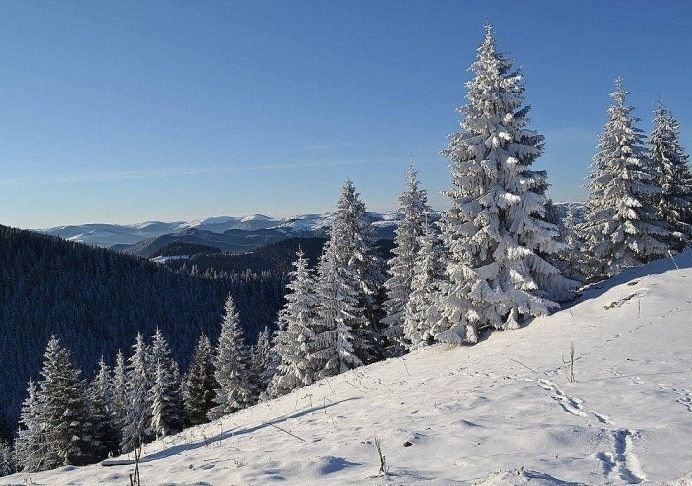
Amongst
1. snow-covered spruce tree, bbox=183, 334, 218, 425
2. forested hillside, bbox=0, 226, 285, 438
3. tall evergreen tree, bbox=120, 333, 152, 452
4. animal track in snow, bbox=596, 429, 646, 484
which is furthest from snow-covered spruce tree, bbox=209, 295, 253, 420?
forested hillside, bbox=0, 226, 285, 438

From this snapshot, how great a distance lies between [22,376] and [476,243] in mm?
156389

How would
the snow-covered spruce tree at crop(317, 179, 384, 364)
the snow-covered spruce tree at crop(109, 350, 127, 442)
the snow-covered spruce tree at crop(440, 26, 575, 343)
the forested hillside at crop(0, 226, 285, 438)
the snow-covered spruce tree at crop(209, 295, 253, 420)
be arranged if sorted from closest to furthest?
the snow-covered spruce tree at crop(440, 26, 575, 343)
the snow-covered spruce tree at crop(317, 179, 384, 364)
the snow-covered spruce tree at crop(209, 295, 253, 420)
the snow-covered spruce tree at crop(109, 350, 127, 442)
the forested hillside at crop(0, 226, 285, 438)

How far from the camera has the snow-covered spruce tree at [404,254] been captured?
3075cm

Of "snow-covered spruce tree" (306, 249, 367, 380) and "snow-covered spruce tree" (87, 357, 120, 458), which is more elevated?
"snow-covered spruce tree" (306, 249, 367, 380)

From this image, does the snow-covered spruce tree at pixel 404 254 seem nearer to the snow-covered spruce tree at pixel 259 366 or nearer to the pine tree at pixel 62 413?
the snow-covered spruce tree at pixel 259 366

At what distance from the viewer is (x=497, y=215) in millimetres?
20234

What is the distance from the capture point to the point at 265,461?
768 centimetres

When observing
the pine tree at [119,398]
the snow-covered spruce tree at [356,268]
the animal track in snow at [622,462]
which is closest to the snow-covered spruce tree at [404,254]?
the snow-covered spruce tree at [356,268]

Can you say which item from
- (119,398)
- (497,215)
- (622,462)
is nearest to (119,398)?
(119,398)

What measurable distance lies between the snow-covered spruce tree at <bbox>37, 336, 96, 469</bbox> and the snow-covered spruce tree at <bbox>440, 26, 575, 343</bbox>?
33.4 meters

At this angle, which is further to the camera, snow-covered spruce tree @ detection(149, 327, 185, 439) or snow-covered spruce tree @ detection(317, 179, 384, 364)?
snow-covered spruce tree @ detection(149, 327, 185, 439)

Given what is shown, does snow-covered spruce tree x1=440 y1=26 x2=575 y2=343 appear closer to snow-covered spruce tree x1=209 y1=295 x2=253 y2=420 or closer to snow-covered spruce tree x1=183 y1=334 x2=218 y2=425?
snow-covered spruce tree x1=209 y1=295 x2=253 y2=420

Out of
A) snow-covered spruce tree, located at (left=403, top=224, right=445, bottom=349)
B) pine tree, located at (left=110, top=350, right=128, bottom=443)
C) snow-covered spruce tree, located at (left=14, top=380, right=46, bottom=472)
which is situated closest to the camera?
snow-covered spruce tree, located at (left=403, top=224, right=445, bottom=349)

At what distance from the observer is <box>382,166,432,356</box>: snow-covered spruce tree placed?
30750 millimetres
